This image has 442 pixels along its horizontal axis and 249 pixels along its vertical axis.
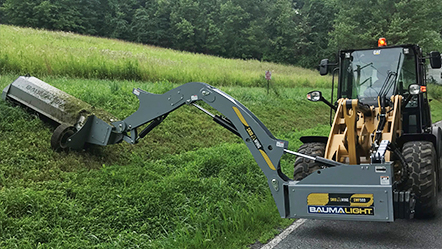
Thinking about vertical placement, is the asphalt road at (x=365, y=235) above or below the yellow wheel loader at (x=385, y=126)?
below

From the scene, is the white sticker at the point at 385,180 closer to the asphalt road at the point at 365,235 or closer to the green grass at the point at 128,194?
the asphalt road at the point at 365,235

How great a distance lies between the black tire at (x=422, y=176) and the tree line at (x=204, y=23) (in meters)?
47.1

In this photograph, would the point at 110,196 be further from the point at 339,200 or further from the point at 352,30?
the point at 352,30

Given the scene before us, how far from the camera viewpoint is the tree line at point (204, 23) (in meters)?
50.3

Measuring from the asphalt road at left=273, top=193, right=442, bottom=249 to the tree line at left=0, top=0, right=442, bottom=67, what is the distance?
47.4 m

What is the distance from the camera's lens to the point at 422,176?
5301 mm

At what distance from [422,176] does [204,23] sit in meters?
56.1

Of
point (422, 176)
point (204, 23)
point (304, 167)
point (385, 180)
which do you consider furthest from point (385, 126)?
point (204, 23)

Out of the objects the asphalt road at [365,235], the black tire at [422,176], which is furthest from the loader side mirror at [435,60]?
the asphalt road at [365,235]

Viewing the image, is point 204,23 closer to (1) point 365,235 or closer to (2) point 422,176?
(2) point 422,176

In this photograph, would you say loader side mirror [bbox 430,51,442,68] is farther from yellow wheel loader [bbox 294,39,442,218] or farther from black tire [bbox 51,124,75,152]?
black tire [bbox 51,124,75,152]

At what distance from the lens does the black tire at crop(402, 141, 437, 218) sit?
530cm

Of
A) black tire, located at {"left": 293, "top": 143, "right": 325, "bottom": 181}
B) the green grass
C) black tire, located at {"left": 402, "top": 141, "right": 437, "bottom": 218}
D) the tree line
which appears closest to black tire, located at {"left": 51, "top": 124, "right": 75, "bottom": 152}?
the green grass

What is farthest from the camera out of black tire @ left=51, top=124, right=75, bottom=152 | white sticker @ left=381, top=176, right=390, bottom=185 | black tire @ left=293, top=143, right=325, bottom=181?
black tire @ left=51, top=124, right=75, bottom=152
